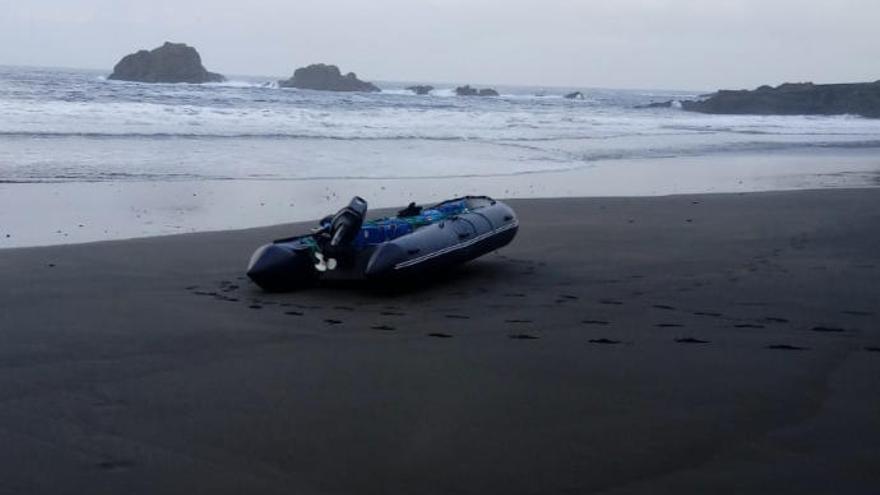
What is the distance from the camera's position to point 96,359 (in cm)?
558

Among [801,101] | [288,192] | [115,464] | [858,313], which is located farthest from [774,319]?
[801,101]

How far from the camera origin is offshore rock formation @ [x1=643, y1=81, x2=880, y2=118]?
182 feet

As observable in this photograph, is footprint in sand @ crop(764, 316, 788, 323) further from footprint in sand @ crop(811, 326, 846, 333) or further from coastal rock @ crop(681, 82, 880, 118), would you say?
coastal rock @ crop(681, 82, 880, 118)

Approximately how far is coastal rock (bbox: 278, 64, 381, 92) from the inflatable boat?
64951 mm

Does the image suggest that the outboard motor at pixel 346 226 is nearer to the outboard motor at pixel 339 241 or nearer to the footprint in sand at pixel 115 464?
the outboard motor at pixel 339 241

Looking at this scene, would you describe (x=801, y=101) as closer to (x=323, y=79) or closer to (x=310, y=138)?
(x=323, y=79)

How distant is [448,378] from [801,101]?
56.4 m

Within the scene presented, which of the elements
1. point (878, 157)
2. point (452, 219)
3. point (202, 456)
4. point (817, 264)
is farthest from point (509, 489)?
point (878, 157)

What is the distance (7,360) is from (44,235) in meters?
4.68

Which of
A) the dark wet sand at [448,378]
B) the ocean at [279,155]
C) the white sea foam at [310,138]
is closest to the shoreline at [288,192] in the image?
the ocean at [279,155]

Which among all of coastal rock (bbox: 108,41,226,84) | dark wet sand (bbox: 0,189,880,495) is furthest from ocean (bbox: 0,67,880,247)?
A: coastal rock (bbox: 108,41,226,84)

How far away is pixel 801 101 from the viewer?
189 feet

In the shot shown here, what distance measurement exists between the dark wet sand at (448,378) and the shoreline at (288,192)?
5.75ft

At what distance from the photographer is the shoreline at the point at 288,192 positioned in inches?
424
